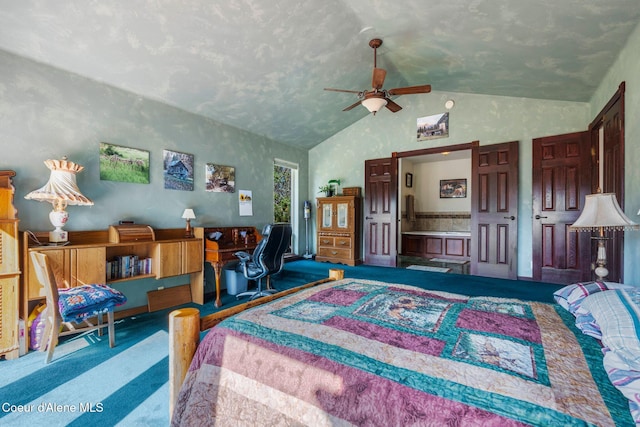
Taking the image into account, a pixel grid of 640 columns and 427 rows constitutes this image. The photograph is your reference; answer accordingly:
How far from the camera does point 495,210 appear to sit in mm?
4605

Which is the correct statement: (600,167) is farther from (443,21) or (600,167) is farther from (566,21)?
(443,21)

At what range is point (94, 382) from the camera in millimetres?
2021

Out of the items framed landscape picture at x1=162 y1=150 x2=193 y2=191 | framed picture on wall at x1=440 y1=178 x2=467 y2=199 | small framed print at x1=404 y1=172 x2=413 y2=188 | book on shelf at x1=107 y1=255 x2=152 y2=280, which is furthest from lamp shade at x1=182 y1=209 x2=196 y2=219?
framed picture on wall at x1=440 y1=178 x2=467 y2=199

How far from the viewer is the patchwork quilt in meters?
0.78

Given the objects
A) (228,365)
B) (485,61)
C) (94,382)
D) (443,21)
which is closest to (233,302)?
(94,382)

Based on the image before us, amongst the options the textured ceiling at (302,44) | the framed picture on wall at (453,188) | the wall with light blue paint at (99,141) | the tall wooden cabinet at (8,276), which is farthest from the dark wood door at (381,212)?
→ the tall wooden cabinet at (8,276)

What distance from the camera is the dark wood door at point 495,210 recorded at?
445 centimetres

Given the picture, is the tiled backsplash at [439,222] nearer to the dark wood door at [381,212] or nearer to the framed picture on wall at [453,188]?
the framed picture on wall at [453,188]

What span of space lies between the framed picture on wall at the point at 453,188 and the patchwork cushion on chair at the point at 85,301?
745cm

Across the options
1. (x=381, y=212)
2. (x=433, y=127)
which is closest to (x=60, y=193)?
(x=381, y=212)

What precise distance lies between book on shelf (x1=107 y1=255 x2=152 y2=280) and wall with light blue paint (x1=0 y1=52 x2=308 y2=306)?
0.84 ft

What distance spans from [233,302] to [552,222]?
4.73 metres

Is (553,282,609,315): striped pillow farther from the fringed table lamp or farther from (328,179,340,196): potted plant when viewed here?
(328,179,340,196): potted plant

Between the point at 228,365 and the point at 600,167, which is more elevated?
the point at 600,167
